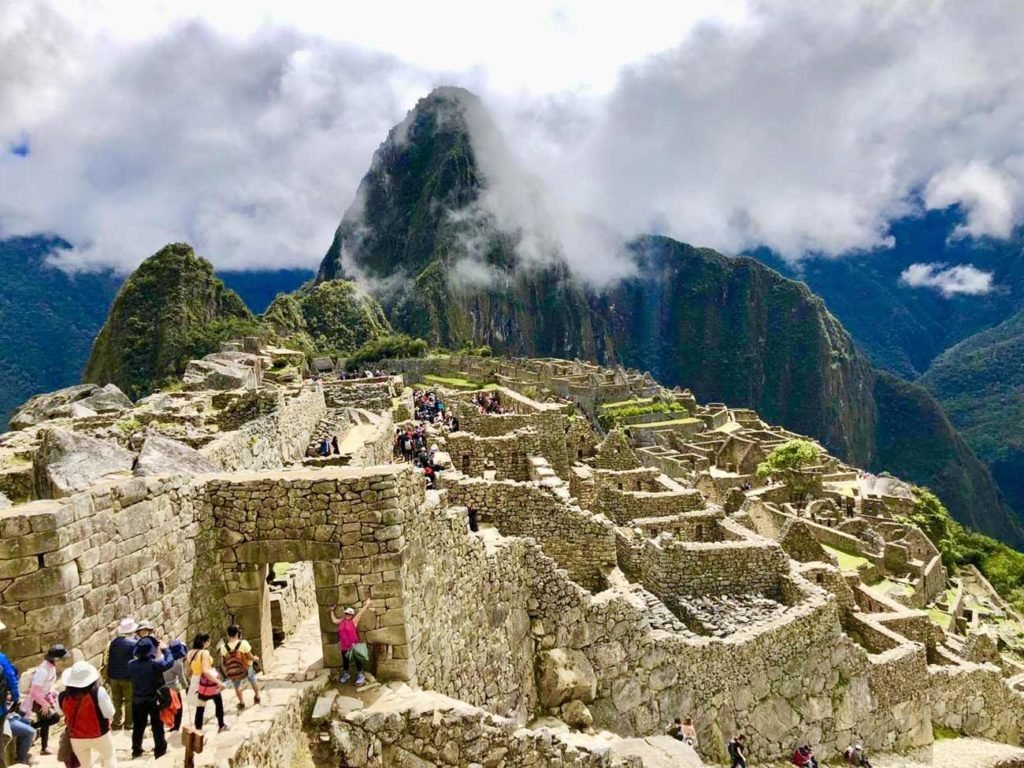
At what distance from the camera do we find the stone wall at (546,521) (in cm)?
1223

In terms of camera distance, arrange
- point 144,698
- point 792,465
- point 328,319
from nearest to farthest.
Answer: point 144,698, point 792,465, point 328,319

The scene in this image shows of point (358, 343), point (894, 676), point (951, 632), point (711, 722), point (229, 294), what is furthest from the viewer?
point (358, 343)

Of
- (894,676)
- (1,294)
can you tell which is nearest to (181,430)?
(894,676)

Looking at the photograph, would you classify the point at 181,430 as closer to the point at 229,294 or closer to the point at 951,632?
the point at 951,632

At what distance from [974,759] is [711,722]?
8.78 m

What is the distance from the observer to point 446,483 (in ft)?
40.0

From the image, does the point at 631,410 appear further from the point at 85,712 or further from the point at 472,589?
the point at 85,712

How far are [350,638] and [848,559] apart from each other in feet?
80.1

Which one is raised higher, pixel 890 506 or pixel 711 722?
pixel 711 722

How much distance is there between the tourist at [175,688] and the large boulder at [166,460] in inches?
79.1

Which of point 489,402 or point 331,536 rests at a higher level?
point 489,402

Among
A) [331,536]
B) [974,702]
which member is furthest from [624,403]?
[331,536]

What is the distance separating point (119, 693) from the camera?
5.69m

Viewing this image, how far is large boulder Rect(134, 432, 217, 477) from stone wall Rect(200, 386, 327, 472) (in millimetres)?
1628
